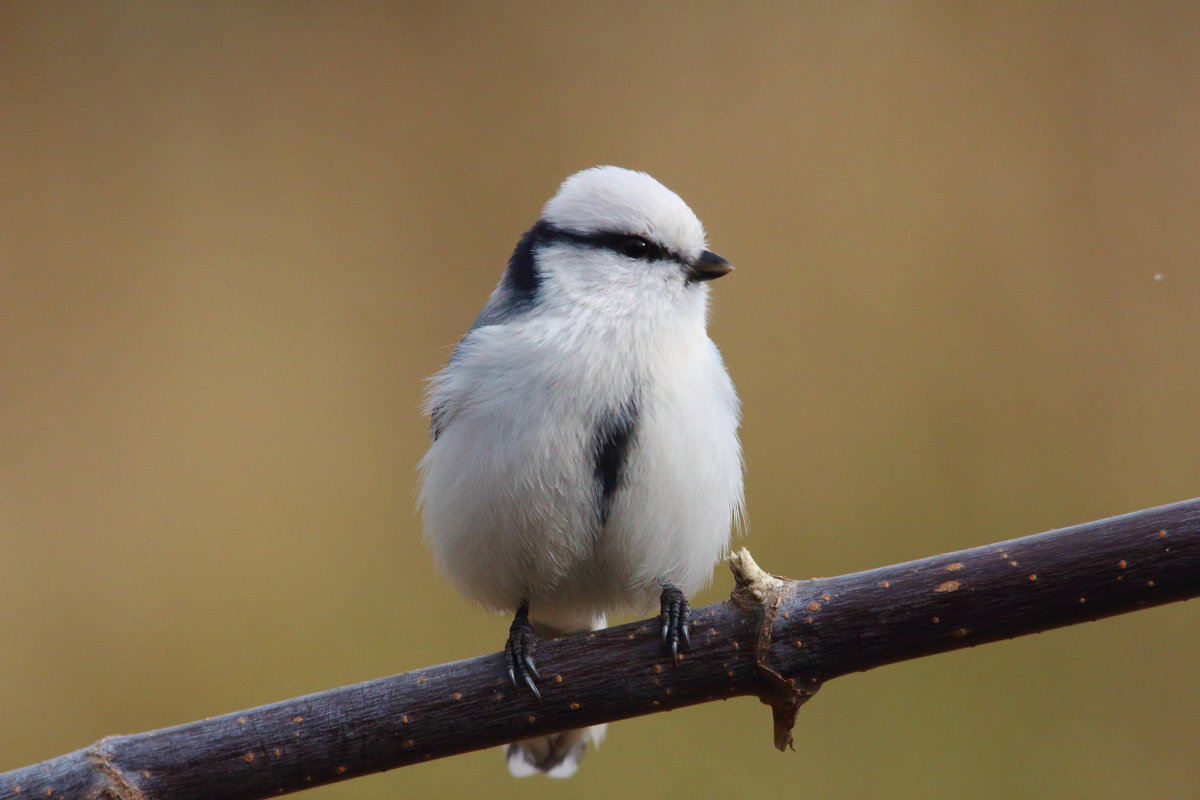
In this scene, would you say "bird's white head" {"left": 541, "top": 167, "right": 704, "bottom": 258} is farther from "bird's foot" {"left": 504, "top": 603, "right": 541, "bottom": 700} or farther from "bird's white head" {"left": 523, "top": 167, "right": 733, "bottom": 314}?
"bird's foot" {"left": 504, "top": 603, "right": 541, "bottom": 700}

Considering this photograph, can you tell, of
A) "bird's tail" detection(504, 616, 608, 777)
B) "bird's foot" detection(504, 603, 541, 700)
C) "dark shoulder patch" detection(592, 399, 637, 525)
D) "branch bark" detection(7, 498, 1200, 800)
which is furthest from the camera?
"bird's tail" detection(504, 616, 608, 777)

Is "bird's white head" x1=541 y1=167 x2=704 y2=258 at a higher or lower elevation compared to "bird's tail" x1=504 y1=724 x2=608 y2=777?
higher

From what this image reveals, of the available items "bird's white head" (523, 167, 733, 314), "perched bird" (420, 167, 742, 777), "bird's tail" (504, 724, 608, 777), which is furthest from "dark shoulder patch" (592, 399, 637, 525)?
"bird's tail" (504, 724, 608, 777)

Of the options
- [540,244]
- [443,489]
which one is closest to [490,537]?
[443,489]

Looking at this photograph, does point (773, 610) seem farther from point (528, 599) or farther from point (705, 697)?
point (528, 599)

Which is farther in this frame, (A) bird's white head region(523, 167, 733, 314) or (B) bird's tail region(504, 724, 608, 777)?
(B) bird's tail region(504, 724, 608, 777)

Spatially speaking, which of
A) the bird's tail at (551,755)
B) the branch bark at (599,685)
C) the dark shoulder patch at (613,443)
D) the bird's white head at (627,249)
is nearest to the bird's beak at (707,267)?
the bird's white head at (627,249)
